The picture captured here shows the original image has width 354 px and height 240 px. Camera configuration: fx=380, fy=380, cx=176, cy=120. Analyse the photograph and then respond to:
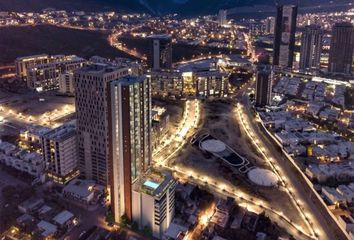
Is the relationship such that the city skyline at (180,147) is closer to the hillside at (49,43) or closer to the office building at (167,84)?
the office building at (167,84)

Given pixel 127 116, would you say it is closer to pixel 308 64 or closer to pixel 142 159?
pixel 142 159

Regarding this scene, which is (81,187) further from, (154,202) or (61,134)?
(154,202)

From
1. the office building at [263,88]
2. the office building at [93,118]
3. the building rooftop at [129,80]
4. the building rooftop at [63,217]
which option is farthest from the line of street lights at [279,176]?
the building rooftop at [63,217]

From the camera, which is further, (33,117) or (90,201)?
(33,117)

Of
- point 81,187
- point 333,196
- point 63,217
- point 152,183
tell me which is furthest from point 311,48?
point 63,217

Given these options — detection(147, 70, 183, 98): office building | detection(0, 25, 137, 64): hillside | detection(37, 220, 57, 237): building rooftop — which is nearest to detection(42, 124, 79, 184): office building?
detection(37, 220, 57, 237): building rooftop

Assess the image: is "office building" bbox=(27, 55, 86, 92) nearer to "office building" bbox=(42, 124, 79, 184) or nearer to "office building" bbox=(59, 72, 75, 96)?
"office building" bbox=(59, 72, 75, 96)

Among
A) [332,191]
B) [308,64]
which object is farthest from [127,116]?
[308,64]

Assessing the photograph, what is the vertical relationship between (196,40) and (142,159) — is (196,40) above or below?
above
